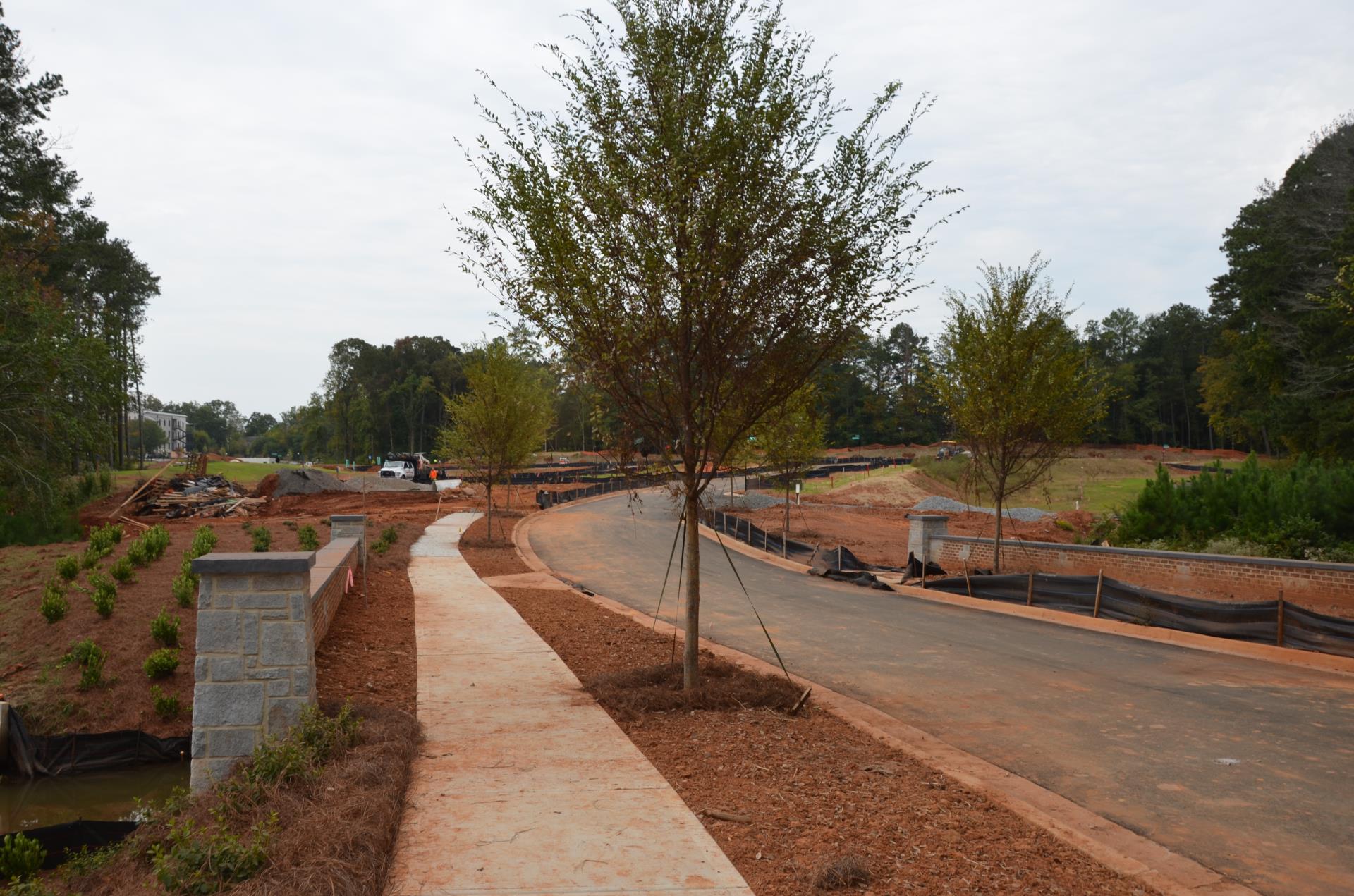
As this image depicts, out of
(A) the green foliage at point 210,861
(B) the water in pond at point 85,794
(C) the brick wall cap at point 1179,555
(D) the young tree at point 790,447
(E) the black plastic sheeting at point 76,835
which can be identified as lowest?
(B) the water in pond at point 85,794

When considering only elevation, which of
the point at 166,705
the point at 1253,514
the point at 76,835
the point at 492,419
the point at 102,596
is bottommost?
the point at 76,835

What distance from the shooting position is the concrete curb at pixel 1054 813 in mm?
4668

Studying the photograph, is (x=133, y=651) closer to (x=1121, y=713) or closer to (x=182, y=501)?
(x=1121, y=713)

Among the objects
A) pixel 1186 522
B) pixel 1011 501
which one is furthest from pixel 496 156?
pixel 1011 501

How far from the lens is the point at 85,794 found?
8516mm

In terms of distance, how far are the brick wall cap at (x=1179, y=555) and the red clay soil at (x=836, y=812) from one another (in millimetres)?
10546

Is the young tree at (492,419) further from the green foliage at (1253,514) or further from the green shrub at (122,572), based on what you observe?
the green foliage at (1253,514)

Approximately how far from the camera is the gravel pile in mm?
34906

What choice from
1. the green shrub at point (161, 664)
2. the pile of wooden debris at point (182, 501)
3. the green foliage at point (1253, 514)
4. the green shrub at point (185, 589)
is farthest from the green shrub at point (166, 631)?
the pile of wooden debris at point (182, 501)

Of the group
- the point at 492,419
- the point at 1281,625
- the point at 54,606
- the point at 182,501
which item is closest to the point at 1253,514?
the point at 1281,625

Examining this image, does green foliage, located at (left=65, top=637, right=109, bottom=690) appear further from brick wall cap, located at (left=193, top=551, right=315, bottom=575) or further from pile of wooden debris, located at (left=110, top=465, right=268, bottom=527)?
pile of wooden debris, located at (left=110, top=465, right=268, bottom=527)

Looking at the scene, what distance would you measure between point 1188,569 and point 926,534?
5.67m

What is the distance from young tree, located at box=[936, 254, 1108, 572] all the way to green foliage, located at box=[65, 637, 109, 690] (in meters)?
15.1

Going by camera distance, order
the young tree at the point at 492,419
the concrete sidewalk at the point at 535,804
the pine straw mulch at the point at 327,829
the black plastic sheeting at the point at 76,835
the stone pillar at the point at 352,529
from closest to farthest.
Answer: the pine straw mulch at the point at 327,829 < the concrete sidewalk at the point at 535,804 < the black plastic sheeting at the point at 76,835 < the stone pillar at the point at 352,529 < the young tree at the point at 492,419
